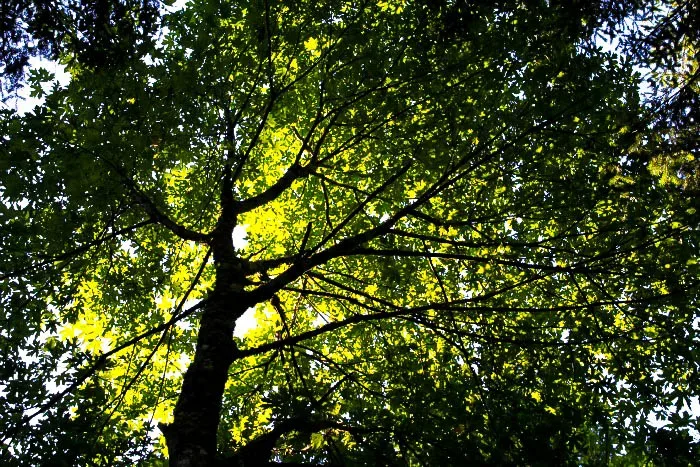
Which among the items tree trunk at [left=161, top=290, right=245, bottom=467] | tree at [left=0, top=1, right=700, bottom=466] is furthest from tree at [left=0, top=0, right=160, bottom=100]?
tree trunk at [left=161, top=290, right=245, bottom=467]

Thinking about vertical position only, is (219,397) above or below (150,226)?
below

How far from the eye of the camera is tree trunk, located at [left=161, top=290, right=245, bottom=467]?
→ 3590 mm

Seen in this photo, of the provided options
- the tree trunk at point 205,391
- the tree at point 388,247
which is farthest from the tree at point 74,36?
the tree trunk at point 205,391

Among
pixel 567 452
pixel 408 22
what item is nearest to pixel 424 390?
pixel 567 452

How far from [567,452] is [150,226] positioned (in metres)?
5.93

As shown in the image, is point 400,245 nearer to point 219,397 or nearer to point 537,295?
point 537,295

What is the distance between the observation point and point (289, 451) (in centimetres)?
436

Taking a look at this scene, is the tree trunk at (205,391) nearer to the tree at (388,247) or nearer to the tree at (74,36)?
the tree at (388,247)

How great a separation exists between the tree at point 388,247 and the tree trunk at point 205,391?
2 cm

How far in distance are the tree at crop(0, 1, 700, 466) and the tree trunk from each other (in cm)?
2

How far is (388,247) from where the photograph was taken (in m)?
6.73

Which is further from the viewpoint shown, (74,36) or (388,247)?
(388,247)

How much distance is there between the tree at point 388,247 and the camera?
3996 mm

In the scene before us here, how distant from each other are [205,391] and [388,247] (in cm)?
340
